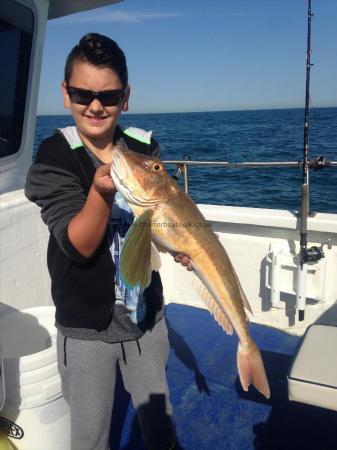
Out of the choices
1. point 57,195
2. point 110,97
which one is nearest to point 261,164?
point 110,97

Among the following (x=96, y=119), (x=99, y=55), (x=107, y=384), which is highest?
(x=99, y=55)

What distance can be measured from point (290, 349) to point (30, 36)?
4304 millimetres

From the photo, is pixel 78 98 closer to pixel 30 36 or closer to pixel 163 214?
pixel 163 214

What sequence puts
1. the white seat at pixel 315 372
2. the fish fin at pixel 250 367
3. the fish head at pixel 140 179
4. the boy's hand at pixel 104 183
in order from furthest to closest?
the white seat at pixel 315 372 → the fish fin at pixel 250 367 → the fish head at pixel 140 179 → the boy's hand at pixel 104 183

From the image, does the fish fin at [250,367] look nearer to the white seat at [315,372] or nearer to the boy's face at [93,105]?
the white seat at [315,372]

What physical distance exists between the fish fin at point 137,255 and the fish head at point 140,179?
102 mm

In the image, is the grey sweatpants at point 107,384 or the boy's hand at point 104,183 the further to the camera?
the grey sweatpants at point 107,384

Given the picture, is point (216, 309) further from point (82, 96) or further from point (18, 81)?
point (18, 81)

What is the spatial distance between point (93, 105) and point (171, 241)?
2.75ft

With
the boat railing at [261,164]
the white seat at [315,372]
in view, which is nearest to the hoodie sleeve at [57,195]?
the white seat at [315,372]

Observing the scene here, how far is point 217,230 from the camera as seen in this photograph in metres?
5.27

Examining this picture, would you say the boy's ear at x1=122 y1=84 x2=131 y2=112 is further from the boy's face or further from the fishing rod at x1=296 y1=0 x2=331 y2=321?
the fishing rod at x1=296 y1=0 x2=331 y2=321

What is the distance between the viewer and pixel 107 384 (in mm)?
2400

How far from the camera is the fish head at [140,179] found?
205 centimetres
